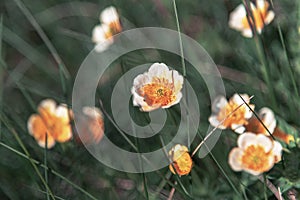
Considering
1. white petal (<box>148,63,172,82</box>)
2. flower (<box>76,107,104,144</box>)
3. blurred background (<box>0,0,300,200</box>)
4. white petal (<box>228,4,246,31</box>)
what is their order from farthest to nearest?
white petal (<box>228,4,246,31</box>)
flower (<box>76,107,104,144</box>)
blurred background (<box>0,0,300,200</box>)
white petal (<box>148,63,172,82</box>)

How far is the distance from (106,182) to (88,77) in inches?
16.3

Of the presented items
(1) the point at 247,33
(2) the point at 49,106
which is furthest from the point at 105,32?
(1) the point at 247,33

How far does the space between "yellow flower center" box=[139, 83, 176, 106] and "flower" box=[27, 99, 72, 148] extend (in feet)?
0.92

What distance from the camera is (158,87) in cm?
86

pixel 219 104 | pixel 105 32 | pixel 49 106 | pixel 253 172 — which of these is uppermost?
pixel 105 32

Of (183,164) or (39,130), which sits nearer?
(183,164)

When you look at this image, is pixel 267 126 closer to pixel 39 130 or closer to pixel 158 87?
pixel 158 87

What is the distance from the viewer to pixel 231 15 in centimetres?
128

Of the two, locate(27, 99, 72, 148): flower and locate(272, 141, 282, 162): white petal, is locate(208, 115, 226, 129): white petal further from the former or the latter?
locate(27, 99, 72, 148): flower

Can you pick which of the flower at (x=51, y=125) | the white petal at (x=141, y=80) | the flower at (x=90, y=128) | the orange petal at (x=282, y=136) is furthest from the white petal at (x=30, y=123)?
the orange petal at (x=282, y=136)

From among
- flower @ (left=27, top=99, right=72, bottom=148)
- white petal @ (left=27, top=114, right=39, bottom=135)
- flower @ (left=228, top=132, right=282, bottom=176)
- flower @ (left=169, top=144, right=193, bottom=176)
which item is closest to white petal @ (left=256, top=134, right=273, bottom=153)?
flower @ (left=228, top=132, right=282, bottom=176)

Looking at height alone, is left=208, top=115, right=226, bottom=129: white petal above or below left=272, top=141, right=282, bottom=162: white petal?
above

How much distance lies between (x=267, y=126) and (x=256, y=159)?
6 centimetres

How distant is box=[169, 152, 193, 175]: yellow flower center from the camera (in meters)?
0.85
